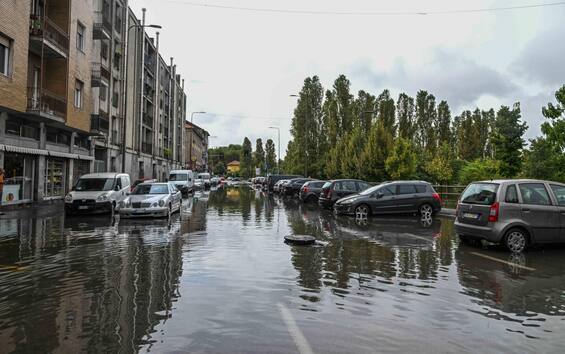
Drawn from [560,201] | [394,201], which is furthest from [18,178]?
[560,201]

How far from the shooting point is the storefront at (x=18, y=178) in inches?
803

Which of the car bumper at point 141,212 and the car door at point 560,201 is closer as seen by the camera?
the car door at point 560,201

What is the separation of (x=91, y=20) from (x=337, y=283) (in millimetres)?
28930

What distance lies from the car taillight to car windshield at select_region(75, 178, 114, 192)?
1507 cm

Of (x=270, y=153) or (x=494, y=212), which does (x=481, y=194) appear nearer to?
(x=494, y=212)

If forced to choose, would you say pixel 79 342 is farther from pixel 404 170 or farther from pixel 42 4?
pixel 404 170

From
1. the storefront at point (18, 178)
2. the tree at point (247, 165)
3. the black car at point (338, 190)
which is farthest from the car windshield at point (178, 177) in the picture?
the tree at point (247, 165)

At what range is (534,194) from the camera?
10008mm

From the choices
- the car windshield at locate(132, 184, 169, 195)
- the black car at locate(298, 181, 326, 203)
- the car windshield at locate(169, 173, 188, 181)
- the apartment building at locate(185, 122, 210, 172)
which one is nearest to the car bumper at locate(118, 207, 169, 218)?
the car windshield at locate(132, 184, 169, 195)

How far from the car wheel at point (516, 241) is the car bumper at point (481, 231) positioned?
0.94 feet

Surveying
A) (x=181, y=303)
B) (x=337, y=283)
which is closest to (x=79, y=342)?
(x=181, y=303)

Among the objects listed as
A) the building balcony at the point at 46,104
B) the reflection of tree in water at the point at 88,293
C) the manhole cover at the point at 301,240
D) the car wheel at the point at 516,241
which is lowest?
the reflection of tree in water at the point at 88,293

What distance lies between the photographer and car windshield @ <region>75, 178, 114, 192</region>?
18.8 meters

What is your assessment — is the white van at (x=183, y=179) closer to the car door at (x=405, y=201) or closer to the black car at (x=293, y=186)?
the black car at (x=293, y=186)
